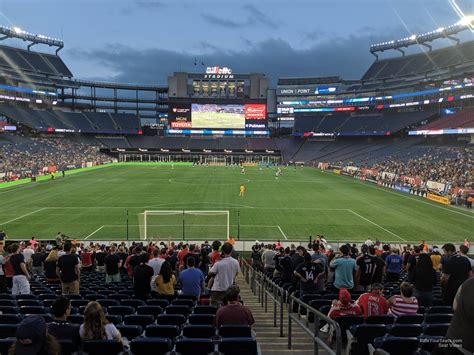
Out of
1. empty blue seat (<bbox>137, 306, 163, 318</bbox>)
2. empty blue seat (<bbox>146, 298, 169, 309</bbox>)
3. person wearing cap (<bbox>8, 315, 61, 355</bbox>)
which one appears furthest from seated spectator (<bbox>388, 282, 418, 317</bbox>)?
person wearing cap (<bbox>8, 315, 61, 355</bbox>)

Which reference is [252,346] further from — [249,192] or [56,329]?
[249,192]

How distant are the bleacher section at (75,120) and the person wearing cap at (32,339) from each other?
340ft

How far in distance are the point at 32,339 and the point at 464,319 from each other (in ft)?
14.7

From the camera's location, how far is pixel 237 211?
39.2m

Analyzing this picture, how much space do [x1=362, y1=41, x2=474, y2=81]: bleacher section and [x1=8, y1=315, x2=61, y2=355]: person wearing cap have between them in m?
95.4

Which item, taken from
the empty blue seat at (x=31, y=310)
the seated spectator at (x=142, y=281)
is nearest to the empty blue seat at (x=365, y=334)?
the seated spectator at (x=142, y=281)

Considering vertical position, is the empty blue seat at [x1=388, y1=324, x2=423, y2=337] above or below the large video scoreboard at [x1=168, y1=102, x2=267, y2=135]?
below

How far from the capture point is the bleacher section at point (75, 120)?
9938 cm

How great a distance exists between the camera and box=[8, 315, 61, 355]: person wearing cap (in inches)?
175

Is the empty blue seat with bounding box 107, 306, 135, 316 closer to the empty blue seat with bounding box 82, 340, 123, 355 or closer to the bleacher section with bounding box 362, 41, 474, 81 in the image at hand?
the empty blue seat with bounding box 82, 340, 123, 355

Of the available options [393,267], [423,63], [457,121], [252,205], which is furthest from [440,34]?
[393,267]

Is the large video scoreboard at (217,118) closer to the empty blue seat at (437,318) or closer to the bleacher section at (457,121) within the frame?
the bleacher section at (457,121)

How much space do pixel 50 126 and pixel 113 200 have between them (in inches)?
2822

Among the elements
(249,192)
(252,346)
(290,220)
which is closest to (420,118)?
(249,192)
